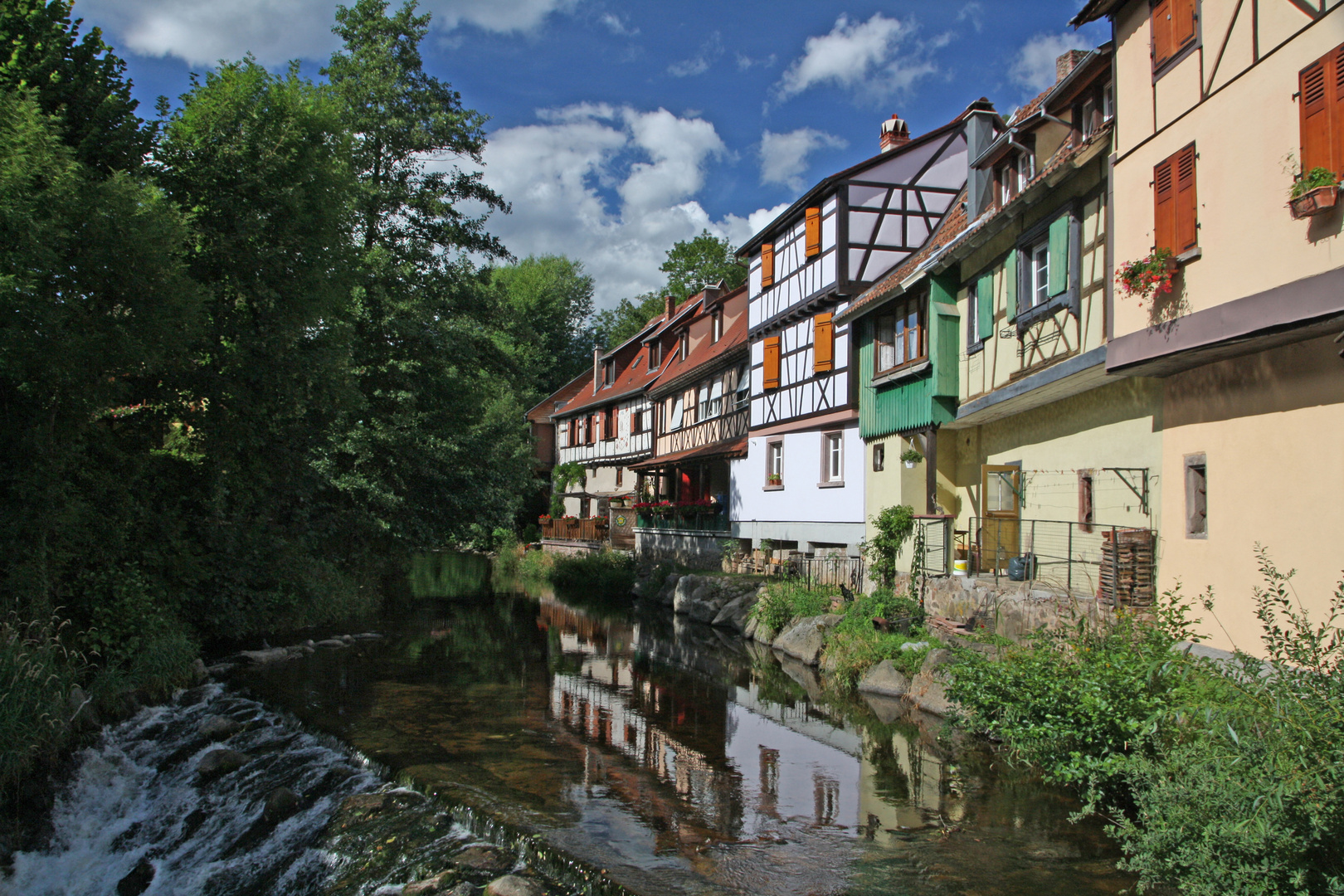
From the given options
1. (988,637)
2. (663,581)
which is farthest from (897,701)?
(663,581)

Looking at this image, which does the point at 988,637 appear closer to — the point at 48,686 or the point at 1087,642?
the point at 1087,642

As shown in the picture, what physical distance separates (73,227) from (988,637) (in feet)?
35.2

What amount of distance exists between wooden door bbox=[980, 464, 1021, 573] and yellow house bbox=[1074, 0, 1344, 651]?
4.22m

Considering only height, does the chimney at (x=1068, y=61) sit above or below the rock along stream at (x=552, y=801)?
above

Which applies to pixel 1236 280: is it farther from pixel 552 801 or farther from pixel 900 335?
pixel 900 335

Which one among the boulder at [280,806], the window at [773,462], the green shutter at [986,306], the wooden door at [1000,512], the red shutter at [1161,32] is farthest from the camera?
the window at [773,462]

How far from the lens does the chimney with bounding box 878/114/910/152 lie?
2294 centimetres

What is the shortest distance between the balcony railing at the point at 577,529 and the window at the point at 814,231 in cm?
1571

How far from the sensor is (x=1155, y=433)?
9.99m

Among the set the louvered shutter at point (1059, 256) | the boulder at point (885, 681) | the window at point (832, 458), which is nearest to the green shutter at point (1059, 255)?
the louvered shutter at point (1059, 256)

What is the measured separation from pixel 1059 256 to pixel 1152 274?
102 inches

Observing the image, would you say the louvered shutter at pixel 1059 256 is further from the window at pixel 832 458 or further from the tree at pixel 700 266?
the tree at pixel 700 266

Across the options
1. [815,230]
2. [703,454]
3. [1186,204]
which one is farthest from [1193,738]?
[703,454]

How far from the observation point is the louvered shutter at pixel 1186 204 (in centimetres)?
859
